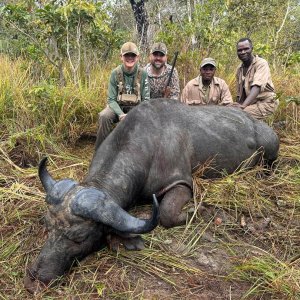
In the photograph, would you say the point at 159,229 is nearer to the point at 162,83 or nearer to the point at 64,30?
the point at 162,83

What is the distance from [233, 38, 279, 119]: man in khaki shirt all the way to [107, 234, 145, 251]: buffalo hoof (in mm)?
3589

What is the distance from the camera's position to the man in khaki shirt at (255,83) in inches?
256

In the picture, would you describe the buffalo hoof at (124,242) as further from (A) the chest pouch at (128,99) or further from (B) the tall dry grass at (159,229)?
(A) the chest pouch at (128,99)

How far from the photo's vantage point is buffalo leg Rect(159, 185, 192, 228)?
13.0ft

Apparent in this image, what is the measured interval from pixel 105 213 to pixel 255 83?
417 centimetres

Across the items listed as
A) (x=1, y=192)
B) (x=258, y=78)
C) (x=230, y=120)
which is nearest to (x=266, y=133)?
(x=230, y=120)

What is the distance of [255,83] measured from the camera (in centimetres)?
644

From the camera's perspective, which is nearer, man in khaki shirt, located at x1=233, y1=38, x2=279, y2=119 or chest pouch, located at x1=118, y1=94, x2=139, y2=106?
chest pouch, located at x1=118, y1=94, x2=139, y2=106

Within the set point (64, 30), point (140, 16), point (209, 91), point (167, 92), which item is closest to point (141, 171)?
point (167, 92)

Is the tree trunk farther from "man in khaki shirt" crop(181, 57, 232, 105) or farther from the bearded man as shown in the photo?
"man in khaki shirt" crop(181, 57, 232, 105)

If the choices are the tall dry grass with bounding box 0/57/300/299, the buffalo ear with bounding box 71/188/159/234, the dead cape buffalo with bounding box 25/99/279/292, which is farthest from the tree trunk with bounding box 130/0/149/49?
the buffalo ear with bounding box 71/188/159/234

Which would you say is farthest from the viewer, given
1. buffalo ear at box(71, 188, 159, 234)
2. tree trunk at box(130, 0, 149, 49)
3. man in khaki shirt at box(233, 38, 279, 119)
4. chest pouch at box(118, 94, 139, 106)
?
tree trunk at box(130, 0, 149, 49)

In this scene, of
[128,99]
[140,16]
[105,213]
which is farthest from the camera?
[140,16]

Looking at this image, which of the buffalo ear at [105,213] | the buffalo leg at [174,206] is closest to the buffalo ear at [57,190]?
the buffalo ear at [105,213]
